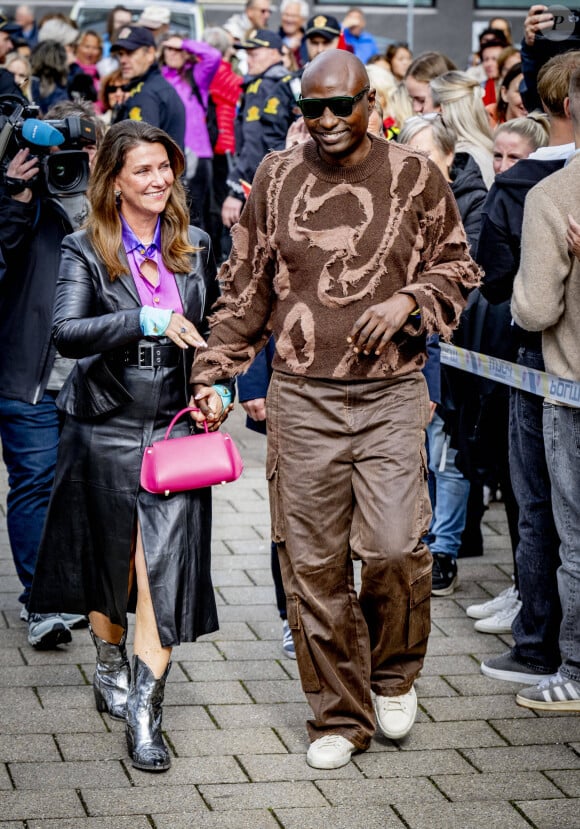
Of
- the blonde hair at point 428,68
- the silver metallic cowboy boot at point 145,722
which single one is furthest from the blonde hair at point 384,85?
the silver metallic cowboy boot at point 145,722

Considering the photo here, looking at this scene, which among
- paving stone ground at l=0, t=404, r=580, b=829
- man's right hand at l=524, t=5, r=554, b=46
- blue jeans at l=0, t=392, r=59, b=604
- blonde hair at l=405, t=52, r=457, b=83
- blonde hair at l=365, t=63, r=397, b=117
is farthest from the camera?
blonde hair at l=365, t=63, r=397, b=117

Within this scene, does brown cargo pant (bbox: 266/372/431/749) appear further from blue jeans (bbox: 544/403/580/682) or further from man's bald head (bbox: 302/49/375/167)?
man's bald head (bbox: 302/49/375/167)

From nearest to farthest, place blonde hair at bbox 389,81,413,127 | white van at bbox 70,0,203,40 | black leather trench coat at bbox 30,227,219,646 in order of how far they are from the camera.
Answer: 1. black leather trench coat at bbox 30,227,219,646
2. blonde hair at bbox 389,81,413,127
3. white van at bbox 70,0,203,40

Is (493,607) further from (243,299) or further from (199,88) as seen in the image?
(199,88)

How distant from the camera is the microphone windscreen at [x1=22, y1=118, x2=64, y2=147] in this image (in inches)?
199

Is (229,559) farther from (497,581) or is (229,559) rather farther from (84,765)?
(84,765)

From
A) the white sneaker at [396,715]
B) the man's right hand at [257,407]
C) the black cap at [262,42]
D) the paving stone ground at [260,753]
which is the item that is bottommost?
the paving stone ground at [260,753]

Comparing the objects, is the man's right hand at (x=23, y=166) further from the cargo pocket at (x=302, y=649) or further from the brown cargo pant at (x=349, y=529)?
the cargo pocket at (x=302, y=649)

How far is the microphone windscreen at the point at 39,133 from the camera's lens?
5066 mm

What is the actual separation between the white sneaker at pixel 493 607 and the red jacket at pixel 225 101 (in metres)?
7.04

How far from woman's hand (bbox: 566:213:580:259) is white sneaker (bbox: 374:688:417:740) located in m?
1.54

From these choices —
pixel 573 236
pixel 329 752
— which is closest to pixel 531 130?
pixel 573 236

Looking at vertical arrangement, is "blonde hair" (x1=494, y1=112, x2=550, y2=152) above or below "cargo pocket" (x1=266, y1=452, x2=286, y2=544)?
above

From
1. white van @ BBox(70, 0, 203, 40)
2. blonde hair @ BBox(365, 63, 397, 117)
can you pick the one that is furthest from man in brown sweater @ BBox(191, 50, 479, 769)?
white van @ BBox(70, 0, 203, 40)
